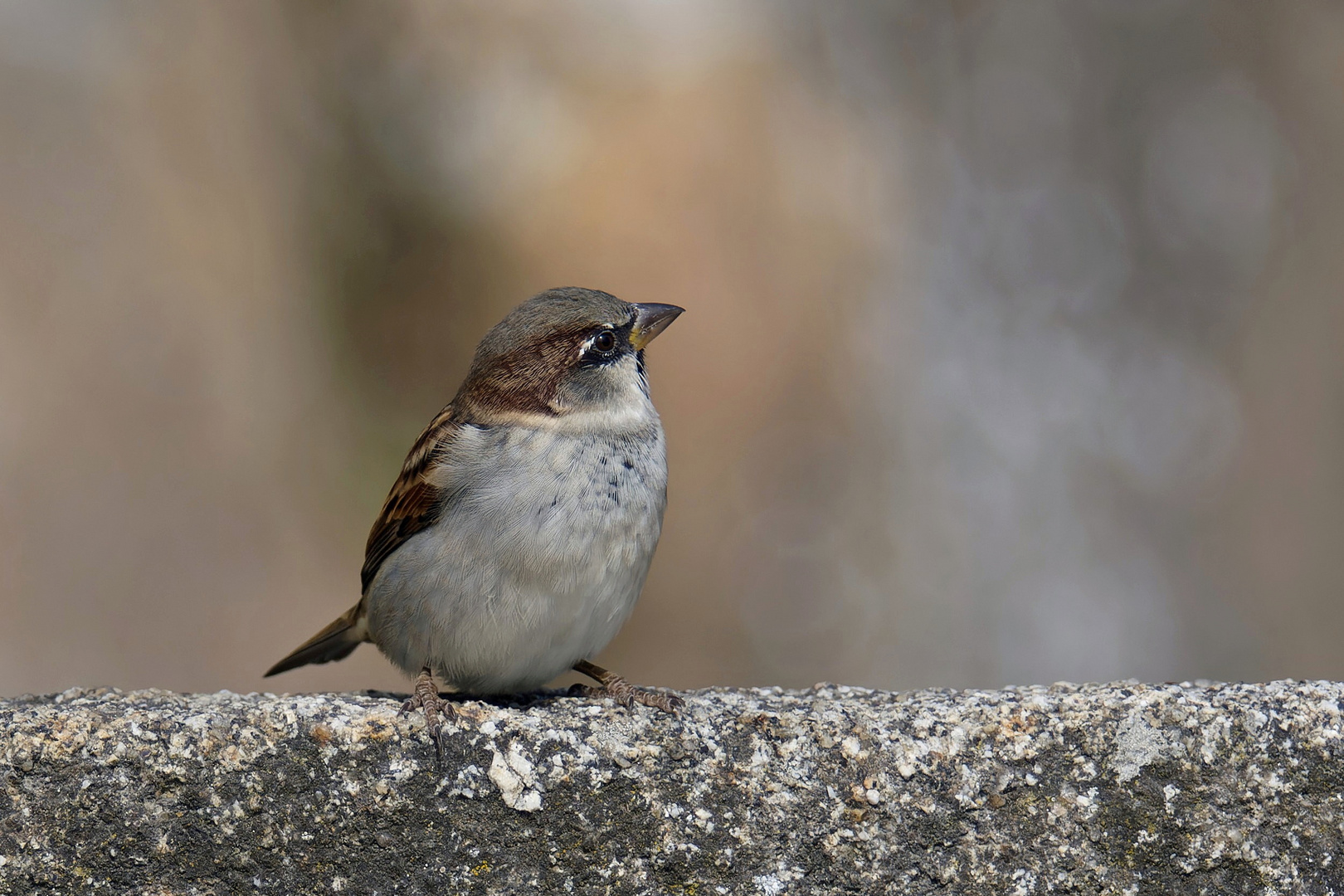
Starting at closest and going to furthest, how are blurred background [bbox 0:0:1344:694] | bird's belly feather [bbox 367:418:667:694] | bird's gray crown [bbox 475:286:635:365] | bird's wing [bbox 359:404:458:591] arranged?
bird's belly feather [bbox 367:418:667:694] → bird's wing [bbox 359:404:458:591] → bird's gray crown [bbox 475:286:635:365] → blurred background [bbox 0:0:1344:694]

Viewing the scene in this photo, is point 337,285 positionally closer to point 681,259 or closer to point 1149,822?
point 681,259

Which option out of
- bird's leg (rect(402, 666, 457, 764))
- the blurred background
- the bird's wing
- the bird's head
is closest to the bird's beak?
the bird's head

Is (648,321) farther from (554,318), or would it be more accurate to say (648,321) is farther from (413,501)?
(413,501)

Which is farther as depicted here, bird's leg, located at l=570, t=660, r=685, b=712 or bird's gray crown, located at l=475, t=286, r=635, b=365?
bird's gray crown, located at l=475, t=286, r=635, b=365

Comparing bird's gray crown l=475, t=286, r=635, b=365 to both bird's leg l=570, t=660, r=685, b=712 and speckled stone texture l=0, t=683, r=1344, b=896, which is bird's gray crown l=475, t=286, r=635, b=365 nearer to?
bird's leg l=570, t=660, r=685, b=712

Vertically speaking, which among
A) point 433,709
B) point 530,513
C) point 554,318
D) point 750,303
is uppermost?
Result: point 750,303

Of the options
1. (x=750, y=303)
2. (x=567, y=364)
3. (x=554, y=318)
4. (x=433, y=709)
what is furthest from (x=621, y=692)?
(x=750, y=303)
